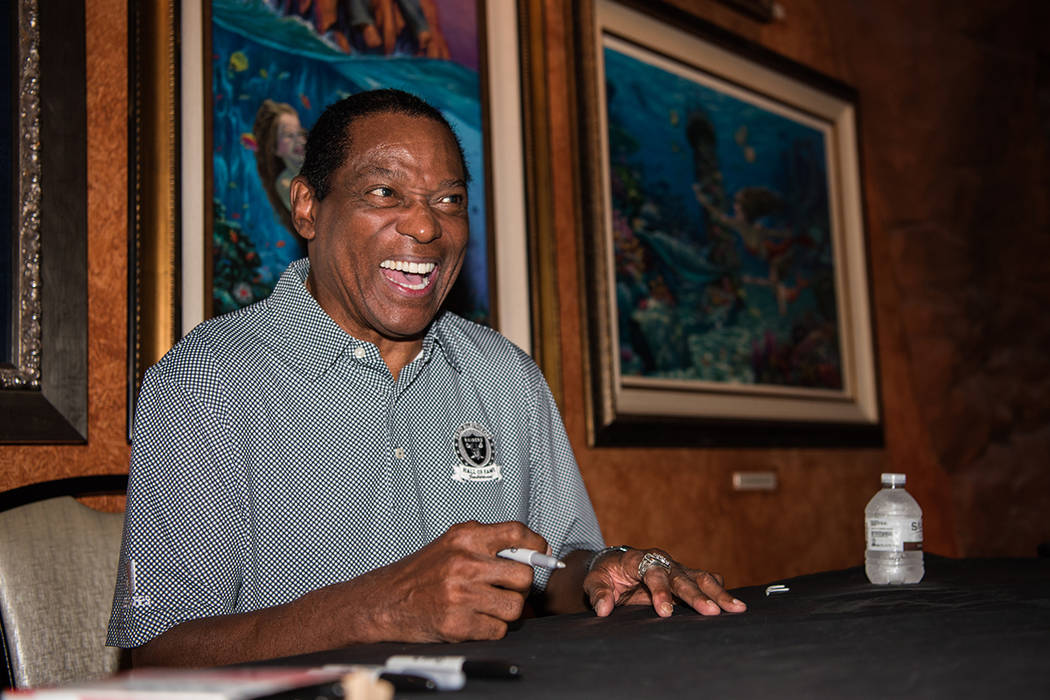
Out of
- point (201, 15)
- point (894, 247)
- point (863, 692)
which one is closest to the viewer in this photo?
point (863, 692)

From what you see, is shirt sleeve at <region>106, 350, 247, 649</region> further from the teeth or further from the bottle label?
the bottle label

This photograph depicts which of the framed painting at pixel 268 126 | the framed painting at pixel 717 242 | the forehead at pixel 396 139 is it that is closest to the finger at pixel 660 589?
the forehead at pixel 396 139

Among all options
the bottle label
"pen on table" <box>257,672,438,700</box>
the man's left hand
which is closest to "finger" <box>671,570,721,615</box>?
the man's left hand

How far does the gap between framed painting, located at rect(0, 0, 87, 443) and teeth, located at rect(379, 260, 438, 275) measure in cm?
60

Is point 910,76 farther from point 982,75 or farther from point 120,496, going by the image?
point 120,496

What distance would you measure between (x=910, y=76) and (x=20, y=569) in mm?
4021

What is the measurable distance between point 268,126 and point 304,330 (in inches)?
26.1

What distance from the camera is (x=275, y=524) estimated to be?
1631 millimetres

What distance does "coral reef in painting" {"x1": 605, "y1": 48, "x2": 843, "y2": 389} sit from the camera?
3084 mm

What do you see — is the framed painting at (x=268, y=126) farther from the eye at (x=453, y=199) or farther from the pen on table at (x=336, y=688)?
the pen on table at (x=336, y=688)

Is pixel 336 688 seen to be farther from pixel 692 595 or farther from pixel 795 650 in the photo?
pixel 692 595

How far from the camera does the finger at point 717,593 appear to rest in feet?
4.49

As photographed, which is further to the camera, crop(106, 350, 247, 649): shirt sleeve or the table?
crop(106, 350, 247, 649): shirt sleeve

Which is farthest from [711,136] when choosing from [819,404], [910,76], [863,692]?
[863,692]
